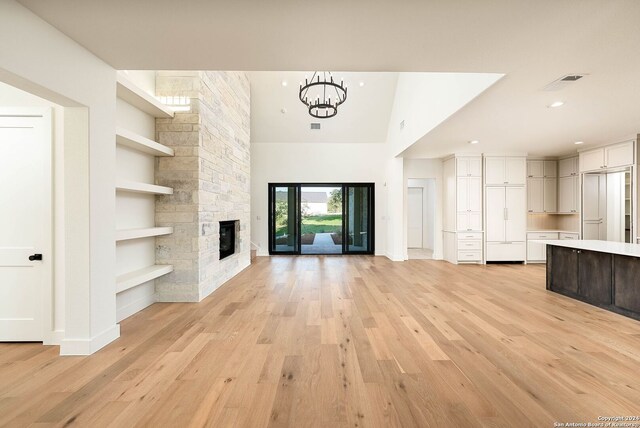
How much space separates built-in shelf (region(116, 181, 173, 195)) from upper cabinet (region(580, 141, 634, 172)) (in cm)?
781

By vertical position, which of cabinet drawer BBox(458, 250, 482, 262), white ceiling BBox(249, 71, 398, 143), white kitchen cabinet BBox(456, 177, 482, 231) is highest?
white ceiling BBox(249, 71, 398, 143)

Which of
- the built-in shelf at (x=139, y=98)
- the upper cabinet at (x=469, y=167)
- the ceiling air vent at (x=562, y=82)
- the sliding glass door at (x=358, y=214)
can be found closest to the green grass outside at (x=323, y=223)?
the sliding glass door at (x=358, y=214)

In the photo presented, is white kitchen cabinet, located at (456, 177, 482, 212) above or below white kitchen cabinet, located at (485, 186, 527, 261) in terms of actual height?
above

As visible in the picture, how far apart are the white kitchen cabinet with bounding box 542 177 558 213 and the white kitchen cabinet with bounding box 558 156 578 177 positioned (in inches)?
9.9

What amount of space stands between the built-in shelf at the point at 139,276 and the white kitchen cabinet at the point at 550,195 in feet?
27.8

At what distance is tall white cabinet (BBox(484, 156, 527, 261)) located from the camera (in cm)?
700

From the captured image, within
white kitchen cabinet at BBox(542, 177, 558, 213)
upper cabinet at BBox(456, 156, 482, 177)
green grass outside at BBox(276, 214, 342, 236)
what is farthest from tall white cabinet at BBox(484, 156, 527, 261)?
green grass outside at BBox(276, 214, 342, 236)

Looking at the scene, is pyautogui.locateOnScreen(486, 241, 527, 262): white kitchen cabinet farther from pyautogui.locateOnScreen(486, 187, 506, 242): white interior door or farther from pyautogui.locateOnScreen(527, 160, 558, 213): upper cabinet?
pyautogui.locateOnScreen(527, 160, 558, 213): upper cabinet

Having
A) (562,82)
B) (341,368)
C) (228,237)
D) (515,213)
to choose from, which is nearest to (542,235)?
(515,213)

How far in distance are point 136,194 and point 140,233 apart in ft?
2.02

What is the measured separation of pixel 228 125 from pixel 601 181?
7.75 meters

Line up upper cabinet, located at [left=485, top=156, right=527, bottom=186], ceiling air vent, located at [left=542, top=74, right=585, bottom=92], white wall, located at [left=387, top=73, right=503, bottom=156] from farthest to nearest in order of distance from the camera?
upper cabinet, located at [left=485, top=156, right=527, bottom=186]
white wall, located at [left=387, top=73, right=503, bottom=156]
ceiling air vent, located at [left=542, top=74, right=585, bottom=92]

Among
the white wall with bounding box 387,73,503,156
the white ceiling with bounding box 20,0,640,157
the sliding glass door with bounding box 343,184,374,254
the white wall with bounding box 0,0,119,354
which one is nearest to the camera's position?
the white ceiling with bounding box 20,0,640,157

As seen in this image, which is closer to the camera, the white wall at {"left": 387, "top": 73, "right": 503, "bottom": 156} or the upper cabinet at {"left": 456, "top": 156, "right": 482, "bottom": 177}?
the white wall at {"left": 387, "top": 73, "right": 503, "bottom": 156}
